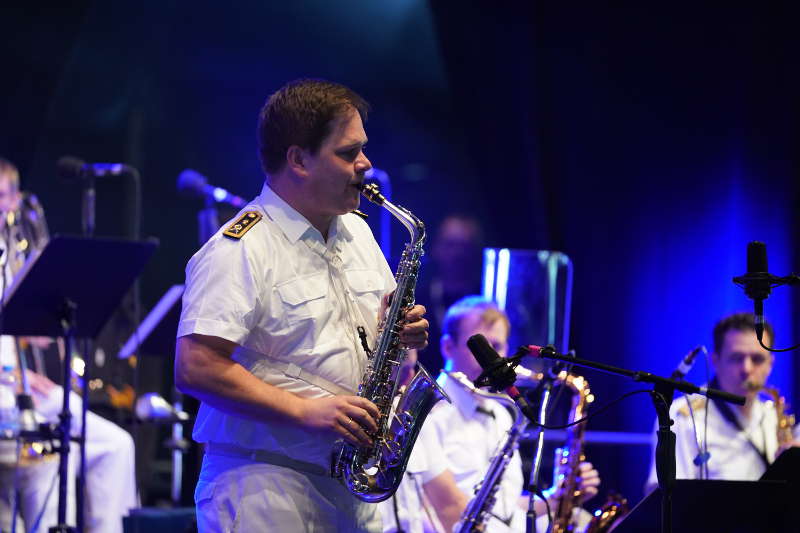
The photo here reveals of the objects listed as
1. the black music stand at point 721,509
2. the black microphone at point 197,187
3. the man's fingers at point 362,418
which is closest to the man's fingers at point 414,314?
the man's fingers at point 362,418

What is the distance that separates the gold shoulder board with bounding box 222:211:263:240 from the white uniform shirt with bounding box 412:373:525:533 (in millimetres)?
2093

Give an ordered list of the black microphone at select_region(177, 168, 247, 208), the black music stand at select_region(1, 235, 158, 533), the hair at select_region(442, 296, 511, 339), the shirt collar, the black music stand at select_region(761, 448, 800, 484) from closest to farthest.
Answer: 1. the shirt collar
2. the black music stand at select_region(761, 448, 800, 484)
3. the black music stand at select_region(1, 235, 158, 533)
4. the hair at select_region(442, 296, 511, 339)
5. the black microphone at select_region(177, 168, 247, 208)

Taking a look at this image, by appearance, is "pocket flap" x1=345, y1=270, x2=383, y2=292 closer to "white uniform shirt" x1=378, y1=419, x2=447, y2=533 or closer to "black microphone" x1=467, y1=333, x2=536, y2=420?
"black microphone" x1=467, y1=333, x2=536, y2=420

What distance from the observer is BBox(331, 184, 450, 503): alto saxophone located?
9.39ft

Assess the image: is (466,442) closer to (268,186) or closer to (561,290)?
(561,290)

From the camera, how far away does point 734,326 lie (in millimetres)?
5215

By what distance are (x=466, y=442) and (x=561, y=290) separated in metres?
1.49

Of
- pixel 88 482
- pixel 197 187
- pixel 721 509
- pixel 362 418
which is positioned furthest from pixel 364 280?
pixel 197 187

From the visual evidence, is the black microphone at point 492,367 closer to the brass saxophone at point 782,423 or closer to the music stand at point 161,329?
the music stand at point 161,329

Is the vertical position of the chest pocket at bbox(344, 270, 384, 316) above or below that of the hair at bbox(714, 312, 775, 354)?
below

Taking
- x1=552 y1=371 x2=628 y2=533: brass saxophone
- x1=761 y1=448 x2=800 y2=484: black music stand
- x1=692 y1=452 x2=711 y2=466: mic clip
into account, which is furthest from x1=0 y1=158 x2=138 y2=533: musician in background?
x1=761 y1=448 x2=800 y2=484: black music stand

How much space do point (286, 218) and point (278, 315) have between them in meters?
0.31

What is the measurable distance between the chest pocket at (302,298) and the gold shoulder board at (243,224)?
0.18 meters

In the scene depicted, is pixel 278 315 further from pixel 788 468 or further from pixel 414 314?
pixel 788 468
